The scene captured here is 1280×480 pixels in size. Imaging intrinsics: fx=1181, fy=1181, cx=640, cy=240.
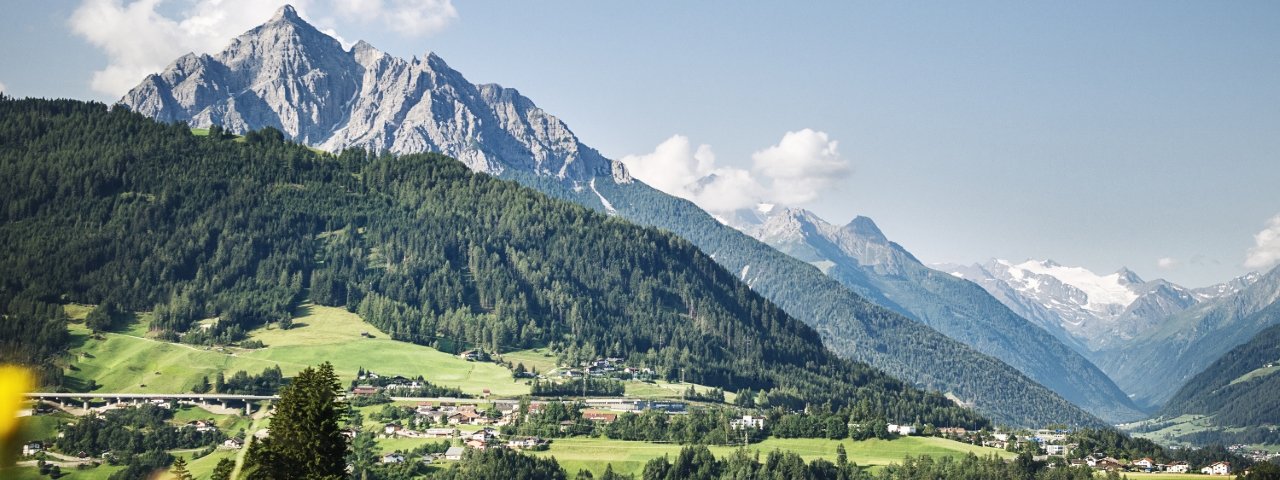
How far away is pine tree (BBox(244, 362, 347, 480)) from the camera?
46375 millimetres

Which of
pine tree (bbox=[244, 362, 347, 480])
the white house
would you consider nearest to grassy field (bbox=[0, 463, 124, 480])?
the white house

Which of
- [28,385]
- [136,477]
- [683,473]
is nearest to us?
[28,385]

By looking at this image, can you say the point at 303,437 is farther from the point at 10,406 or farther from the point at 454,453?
the point at 454,453

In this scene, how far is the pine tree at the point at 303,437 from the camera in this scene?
46.4 metres

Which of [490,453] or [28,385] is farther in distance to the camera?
[490,453]

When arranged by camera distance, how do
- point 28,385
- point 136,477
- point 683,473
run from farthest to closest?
point 683,473, point 136,477, point 28,385

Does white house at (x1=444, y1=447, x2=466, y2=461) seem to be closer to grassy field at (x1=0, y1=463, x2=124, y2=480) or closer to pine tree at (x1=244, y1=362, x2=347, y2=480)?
grassy field at (x1=0, y1=463, x2=124, y2=480)

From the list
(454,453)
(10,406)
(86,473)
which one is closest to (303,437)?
(10,406)

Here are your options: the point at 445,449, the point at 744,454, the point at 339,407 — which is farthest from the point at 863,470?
the point at 339,407

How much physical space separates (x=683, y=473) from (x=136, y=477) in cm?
8261

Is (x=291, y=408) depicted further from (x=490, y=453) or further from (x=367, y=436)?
(x=367, y=436)

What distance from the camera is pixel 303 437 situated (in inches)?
1833

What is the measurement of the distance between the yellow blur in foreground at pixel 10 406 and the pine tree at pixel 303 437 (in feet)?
121

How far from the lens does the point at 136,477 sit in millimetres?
175625
